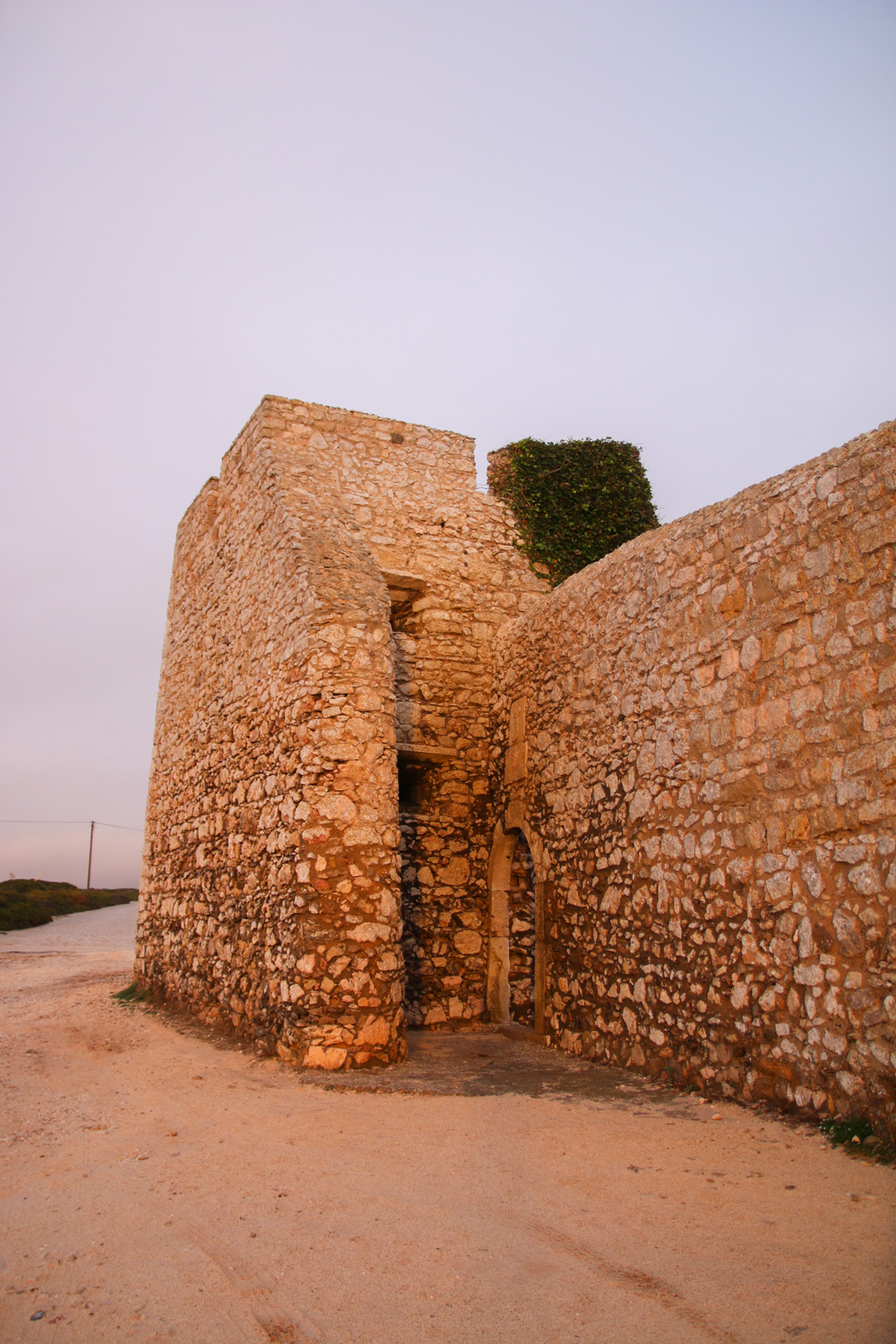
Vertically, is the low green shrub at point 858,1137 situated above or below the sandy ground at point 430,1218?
above

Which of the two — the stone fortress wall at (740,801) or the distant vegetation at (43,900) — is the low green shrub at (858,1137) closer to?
the stone fortress wall at (740,801)

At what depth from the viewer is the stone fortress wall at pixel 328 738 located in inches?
232

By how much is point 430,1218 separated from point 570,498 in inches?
303

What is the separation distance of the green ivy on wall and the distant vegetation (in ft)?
64.1

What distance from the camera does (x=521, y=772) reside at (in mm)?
7609

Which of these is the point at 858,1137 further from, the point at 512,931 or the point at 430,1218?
the point at 512,931

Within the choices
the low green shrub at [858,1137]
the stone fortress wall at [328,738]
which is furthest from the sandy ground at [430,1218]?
the stone fortress wall at [328,738]

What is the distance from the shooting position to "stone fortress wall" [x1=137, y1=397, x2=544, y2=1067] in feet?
19.3

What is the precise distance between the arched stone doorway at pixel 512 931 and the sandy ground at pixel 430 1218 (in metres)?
2.40

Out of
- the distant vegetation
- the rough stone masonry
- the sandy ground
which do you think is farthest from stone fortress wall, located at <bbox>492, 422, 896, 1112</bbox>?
the distant vegetation

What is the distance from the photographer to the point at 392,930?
19.4ft

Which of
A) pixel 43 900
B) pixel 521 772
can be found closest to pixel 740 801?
pixel 521 772

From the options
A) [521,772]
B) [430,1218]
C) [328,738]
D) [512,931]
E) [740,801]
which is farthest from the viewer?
[512,931]

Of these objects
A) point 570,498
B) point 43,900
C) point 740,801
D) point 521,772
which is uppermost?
point 570,498
